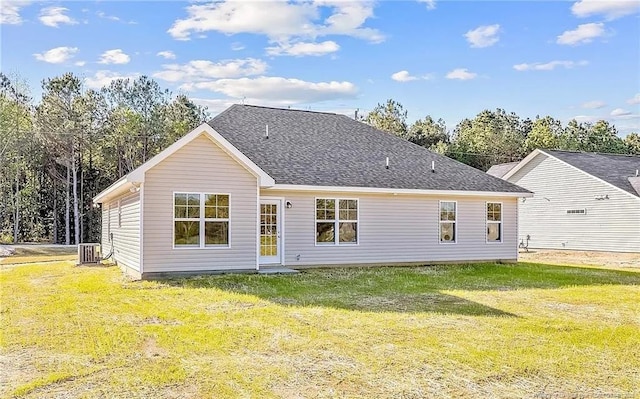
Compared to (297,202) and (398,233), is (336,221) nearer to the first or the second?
(297,202)

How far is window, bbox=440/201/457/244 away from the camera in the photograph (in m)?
16.5

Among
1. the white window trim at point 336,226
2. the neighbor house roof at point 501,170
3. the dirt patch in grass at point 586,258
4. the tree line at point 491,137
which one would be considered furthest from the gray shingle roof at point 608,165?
the tree line at point 491,137

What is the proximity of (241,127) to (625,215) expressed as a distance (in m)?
16.0

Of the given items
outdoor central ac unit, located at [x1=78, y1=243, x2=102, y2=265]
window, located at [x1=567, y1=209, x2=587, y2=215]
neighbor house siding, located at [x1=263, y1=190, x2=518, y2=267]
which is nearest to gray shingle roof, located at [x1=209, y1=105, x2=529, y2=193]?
neighbor house siding, located at [x1=263, y1=190, x2=518, y2=267]

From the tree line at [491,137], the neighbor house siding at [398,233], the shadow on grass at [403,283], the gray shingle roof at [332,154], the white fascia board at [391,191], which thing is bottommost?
the shadow on grass at [403,283]

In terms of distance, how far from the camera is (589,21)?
49.0ft

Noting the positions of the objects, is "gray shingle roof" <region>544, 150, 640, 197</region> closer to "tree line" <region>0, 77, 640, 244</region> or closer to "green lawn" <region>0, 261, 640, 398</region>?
"green lawn" <region>0, 261, 640, 398</region>

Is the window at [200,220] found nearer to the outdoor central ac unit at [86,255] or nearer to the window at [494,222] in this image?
the outdoor central ac unit at [86,255]

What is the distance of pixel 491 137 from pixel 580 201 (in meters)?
22.6

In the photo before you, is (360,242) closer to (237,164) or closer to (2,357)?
(237,164)

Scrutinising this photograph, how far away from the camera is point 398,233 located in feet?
52.1

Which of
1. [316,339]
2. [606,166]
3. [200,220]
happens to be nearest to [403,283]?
[200,220]

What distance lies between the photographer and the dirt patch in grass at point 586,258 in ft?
60.5

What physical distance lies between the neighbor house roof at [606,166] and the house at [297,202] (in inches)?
315
